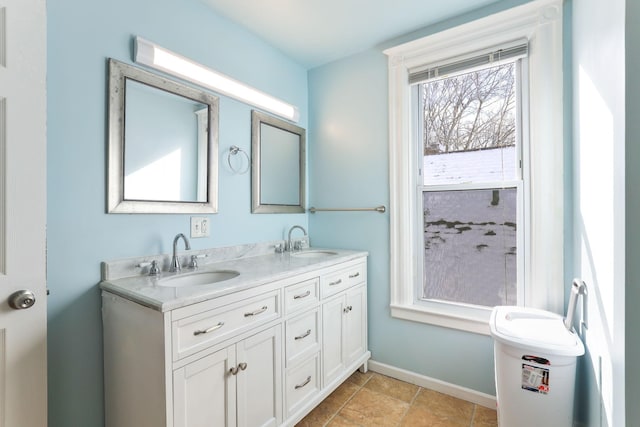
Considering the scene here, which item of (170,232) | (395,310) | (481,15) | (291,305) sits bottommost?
(395,310)

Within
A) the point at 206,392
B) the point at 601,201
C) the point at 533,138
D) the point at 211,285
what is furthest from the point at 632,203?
the point at 206,392

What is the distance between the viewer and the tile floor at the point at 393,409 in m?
1.67

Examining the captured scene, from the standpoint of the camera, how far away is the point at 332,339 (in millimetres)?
1850

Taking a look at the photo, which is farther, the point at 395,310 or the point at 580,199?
the point at 395,310

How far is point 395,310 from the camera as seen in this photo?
6.98ft

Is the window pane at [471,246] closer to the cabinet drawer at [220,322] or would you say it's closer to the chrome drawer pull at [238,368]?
the cabinet drawer at [220,322]

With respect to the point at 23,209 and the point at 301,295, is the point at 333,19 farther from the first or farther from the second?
the point at 23,209

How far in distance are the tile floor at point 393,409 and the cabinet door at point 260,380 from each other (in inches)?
15.2

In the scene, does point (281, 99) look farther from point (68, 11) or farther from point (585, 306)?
point (585, 306)

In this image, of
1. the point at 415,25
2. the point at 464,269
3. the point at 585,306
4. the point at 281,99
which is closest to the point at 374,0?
the point at 415,25

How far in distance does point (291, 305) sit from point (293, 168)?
1219 mm

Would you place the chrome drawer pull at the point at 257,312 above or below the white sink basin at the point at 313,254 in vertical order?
below

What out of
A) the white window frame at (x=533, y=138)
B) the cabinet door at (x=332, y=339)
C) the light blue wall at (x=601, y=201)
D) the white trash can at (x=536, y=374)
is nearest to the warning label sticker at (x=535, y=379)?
the white trash can at (x=536, y=374)

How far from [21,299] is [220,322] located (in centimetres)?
64
